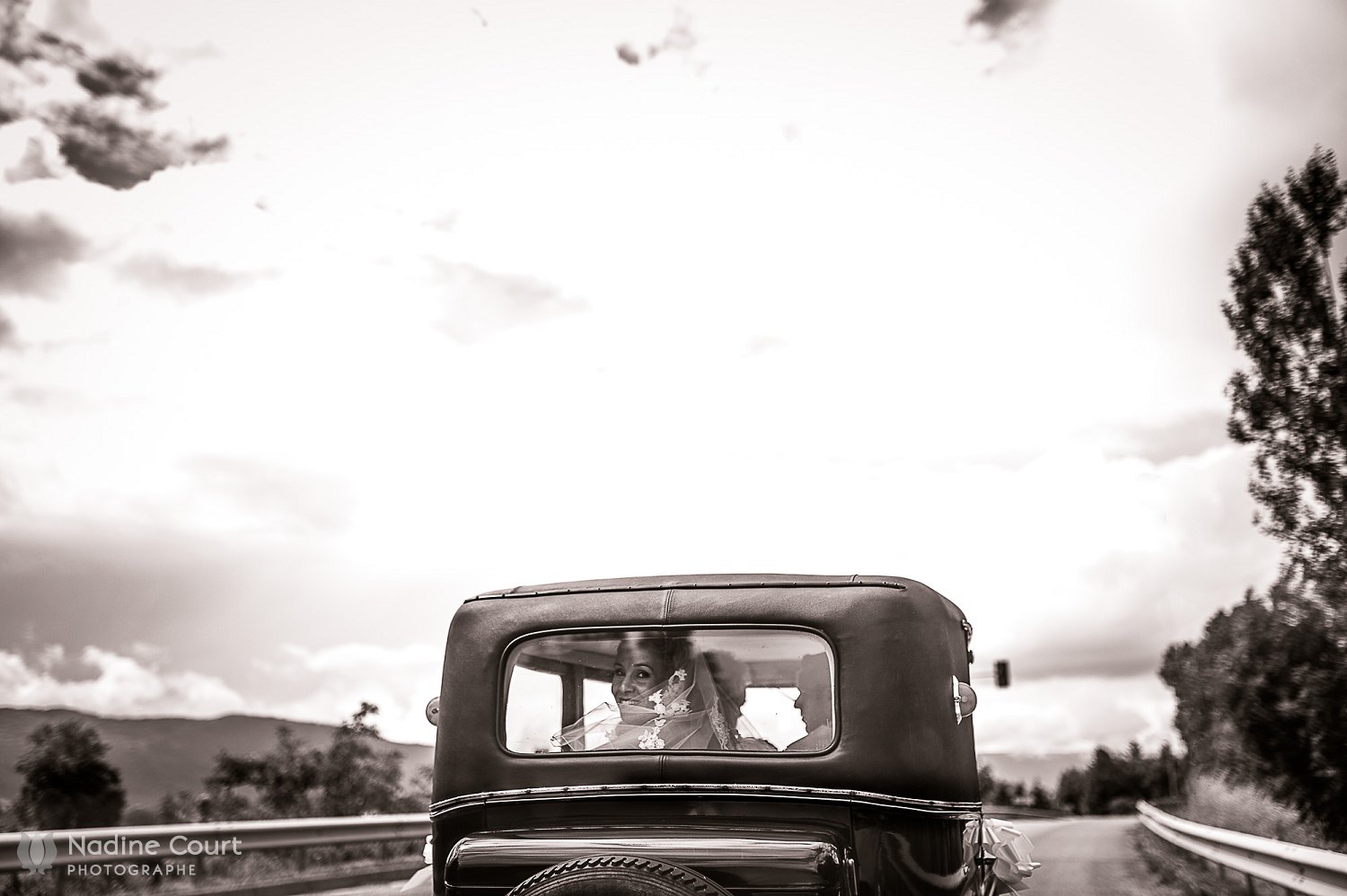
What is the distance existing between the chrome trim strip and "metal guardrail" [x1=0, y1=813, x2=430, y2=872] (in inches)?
217

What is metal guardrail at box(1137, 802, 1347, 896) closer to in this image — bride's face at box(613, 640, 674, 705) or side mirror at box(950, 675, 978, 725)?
side mirror at box(950, 675, 978, 725)

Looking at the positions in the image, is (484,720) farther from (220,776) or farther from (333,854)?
Answer: (220,776)

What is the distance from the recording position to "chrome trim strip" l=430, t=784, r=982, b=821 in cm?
407

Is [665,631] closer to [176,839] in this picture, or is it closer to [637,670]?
[637,670]

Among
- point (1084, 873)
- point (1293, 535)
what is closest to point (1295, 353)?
point (1293, 535)

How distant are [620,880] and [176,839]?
7.81 meters

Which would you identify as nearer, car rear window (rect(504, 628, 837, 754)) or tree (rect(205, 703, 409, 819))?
car rear window (rect(504, 628, 837, 754))

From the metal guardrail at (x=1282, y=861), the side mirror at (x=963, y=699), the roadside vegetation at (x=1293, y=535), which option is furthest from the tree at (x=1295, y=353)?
the side mirror at (x=963, y=699)

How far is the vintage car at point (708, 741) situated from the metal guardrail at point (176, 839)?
16.5 ft

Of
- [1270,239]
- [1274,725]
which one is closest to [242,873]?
[1274,725]

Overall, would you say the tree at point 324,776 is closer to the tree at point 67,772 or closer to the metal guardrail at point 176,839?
the tree at point 67,772

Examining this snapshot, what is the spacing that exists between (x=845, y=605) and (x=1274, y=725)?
16.7m

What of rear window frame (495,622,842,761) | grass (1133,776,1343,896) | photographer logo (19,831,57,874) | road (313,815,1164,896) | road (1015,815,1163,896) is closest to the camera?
rear window frame (495,622,842,761)

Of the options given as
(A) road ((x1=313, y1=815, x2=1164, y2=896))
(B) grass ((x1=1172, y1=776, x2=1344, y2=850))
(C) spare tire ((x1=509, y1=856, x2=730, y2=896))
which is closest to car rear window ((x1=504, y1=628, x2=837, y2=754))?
(C) spare tire ((x1=509, y1=856, x2=730, y2=896))
